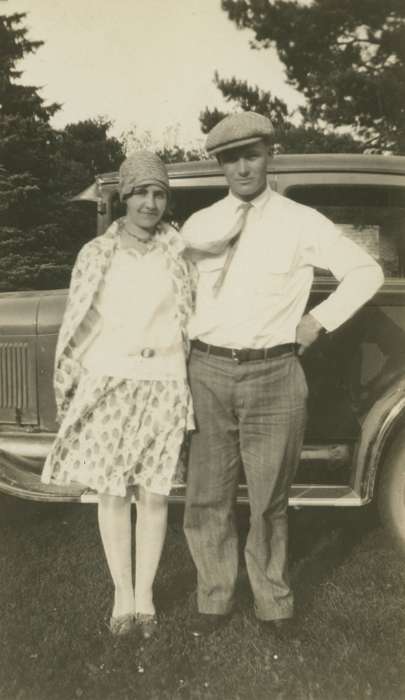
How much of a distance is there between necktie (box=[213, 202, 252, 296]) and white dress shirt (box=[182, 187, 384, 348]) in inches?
0.5

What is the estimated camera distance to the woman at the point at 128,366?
2.57m

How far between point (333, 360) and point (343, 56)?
10.2 metres

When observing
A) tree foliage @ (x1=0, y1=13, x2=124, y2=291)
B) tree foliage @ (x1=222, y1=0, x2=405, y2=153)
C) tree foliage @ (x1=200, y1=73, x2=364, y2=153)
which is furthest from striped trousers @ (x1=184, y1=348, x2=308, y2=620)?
tree foliage @ (x1=200, y1=73, x2=364, y2=153)

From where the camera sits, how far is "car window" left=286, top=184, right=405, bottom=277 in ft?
11.6

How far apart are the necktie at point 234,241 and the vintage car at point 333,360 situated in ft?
2.63

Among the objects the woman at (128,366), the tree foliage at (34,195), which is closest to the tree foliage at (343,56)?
the tree foliage at (34,195)

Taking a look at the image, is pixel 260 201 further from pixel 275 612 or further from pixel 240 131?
pixel 275 612

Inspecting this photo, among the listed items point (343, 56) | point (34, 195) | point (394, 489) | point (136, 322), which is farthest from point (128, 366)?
point (34, 195)

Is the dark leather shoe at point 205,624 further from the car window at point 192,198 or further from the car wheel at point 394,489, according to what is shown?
the car window at point 192,198

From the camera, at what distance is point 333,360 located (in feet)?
11.1

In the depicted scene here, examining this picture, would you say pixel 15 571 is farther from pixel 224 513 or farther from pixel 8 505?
pixel 224 513

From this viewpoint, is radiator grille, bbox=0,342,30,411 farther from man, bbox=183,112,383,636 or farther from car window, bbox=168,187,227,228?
man, bbox=183,112,383,636

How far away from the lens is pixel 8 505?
426 cm

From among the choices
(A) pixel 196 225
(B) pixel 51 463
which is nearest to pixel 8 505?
(B) pixel 51 463
